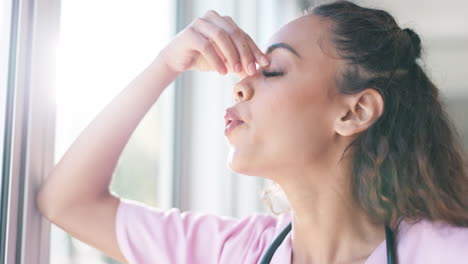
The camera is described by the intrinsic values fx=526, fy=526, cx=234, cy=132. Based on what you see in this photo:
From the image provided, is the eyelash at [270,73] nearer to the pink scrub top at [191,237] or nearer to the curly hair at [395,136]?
the curly hair at [395,136]

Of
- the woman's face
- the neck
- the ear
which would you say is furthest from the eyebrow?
the neck

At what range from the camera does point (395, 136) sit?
104 cm

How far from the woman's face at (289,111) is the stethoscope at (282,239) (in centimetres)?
15

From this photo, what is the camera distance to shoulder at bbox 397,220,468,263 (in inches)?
36.3

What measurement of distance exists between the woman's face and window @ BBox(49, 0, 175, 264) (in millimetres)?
388

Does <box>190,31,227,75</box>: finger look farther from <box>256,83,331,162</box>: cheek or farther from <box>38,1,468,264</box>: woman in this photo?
<box>256,83,331,162</box>: cheek

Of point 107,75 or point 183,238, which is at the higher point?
point 107,75

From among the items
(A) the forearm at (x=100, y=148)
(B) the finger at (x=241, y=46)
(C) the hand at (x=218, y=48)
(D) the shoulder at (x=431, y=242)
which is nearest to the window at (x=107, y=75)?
(A) the forearm at (x=100, y=148)

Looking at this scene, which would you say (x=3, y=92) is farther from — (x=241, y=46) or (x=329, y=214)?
(x=329, y=214)

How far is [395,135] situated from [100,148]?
596 mm

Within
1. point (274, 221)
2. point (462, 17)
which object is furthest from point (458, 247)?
point (462, 17)

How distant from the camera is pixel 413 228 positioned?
0.99 meters

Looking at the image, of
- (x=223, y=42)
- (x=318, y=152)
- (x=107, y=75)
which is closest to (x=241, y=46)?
(x=223, y=42)

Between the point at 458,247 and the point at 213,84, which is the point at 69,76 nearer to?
the point at 213,84
